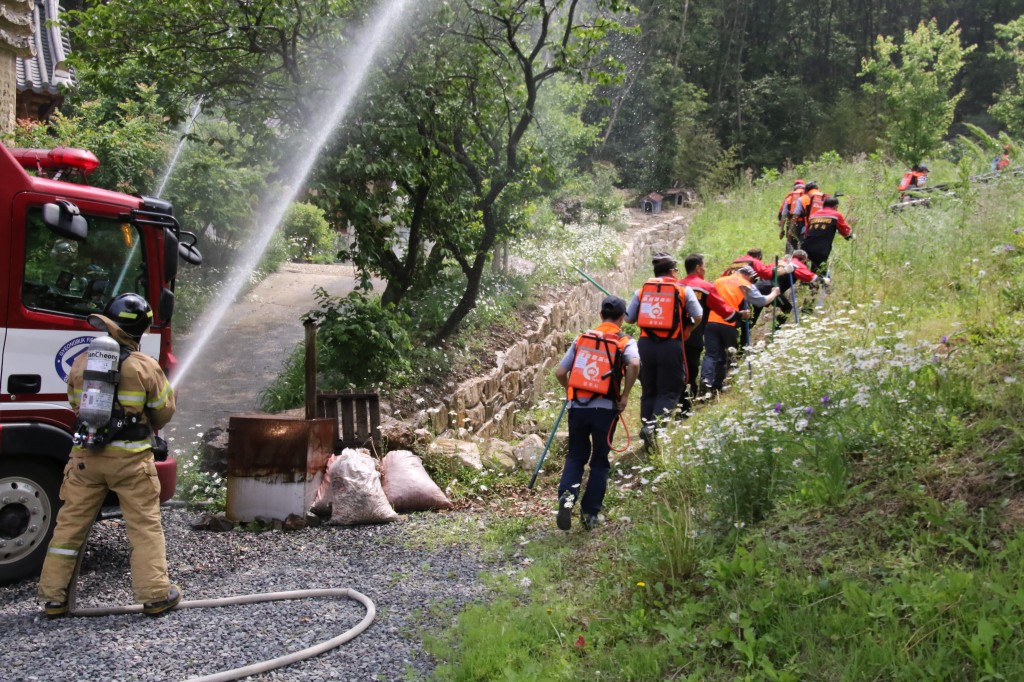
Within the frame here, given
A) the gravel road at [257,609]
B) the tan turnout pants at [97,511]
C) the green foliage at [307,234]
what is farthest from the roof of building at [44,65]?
the tan turnout pants at [97,511]

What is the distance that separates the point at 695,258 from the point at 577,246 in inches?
405

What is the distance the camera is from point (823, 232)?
457 inches

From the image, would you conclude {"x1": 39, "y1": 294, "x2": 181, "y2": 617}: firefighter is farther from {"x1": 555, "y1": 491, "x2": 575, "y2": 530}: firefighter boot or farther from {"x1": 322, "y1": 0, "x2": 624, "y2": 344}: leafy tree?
{"x1": 322, "y1": 0, "x2": 624, "y2": 344}: leafy tree

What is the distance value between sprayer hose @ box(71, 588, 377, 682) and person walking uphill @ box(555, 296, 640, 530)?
173 cm

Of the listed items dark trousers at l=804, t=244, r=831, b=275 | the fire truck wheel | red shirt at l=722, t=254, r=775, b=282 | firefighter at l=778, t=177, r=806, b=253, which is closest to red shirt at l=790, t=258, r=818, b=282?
red shirt at l=722, t=254, r=775, b=282

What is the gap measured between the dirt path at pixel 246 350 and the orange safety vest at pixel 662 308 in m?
4.47

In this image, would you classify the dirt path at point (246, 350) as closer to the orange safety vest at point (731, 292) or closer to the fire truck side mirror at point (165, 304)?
the fire truck side mirror at point (165, 304)

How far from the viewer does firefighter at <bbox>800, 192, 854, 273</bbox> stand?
1145cm

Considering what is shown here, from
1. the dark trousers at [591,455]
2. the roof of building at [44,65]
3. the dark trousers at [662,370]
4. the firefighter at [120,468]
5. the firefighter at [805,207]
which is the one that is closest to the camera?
the firefighter at [120,468]

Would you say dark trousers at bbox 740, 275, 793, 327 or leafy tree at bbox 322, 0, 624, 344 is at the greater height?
leafy tree at bbox 322, 0, 624, 344

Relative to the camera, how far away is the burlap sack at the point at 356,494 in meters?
7.16

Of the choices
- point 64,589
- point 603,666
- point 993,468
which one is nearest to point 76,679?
point 64,589

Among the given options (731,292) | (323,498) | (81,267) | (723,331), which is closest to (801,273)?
(731,292)

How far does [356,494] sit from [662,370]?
2781 millimetres
